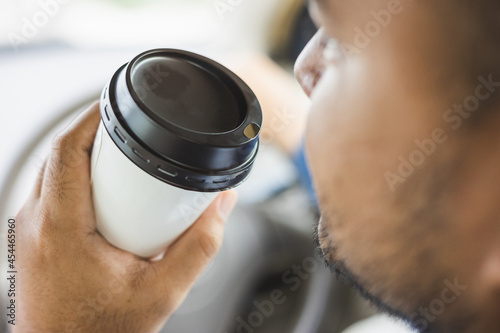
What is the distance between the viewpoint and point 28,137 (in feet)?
2.57

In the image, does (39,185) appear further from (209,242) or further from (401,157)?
(401,157)

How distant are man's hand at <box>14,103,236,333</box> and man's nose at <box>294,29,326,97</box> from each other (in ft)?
0.63

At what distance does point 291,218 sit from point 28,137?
1.67 feet

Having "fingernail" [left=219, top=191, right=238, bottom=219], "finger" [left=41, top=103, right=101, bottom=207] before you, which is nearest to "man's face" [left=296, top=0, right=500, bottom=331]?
"fingernail" [left=219, top=191, right=238, bottom=219]

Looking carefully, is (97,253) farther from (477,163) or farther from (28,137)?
(477,163)

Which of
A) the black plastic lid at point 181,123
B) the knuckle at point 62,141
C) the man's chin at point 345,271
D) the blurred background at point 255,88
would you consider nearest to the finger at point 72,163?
the knuckle at point 62,141

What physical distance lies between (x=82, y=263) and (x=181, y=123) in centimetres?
24

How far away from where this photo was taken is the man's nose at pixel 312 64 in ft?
1.99

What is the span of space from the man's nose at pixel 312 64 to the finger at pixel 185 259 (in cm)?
21

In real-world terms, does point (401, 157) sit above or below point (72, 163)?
above

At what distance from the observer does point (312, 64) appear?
2.08 ft

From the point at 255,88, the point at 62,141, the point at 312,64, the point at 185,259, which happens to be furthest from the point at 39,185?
the point at 255,88

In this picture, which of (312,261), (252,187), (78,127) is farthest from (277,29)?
(78,127)

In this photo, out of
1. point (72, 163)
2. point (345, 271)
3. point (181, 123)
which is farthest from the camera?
point (345, 271)
